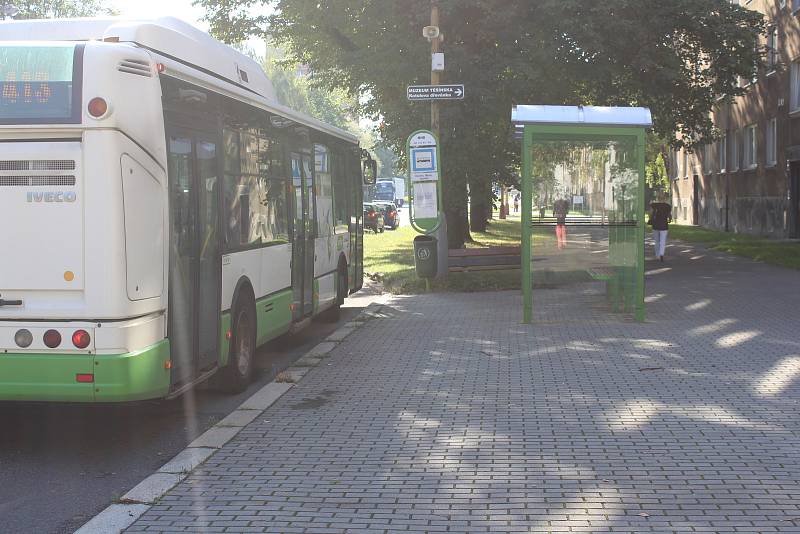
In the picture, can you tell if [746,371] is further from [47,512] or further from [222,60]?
[47,512]

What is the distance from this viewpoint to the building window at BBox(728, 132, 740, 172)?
133ft

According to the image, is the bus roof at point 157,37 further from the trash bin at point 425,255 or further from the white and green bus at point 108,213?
the trash bin at point 425,255

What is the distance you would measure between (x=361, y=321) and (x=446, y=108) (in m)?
6.73

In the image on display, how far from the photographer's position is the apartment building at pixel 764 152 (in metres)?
32.2

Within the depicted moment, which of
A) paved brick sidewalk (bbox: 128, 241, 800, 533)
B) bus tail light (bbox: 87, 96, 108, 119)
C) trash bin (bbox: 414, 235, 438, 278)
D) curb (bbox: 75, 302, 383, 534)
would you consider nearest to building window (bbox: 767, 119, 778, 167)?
trash bin (bbox: 414, 235, 438, 278)

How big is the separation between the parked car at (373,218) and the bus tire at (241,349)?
37.0 meters

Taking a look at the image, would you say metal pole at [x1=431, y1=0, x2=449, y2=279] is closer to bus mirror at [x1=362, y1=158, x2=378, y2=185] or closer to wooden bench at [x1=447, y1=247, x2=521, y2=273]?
wooden bench at [x1=447, y1=247, x2=521, y2=273]

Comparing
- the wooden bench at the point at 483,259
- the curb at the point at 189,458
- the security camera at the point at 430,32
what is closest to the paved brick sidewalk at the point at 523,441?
the curb at the point at 189,458

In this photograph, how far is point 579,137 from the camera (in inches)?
508

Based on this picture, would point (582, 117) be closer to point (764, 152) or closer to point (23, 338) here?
point (23, 338)

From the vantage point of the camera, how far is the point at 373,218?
4684cm

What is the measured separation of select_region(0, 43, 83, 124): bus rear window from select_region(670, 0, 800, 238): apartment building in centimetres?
1943

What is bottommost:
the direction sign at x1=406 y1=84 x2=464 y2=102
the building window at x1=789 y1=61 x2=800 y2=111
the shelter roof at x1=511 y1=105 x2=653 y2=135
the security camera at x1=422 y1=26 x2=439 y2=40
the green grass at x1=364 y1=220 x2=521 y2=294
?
the green grass at x1=364 y1=220 x2=521 y2=294

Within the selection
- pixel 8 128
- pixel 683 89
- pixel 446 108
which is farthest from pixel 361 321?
pixel 683 89
